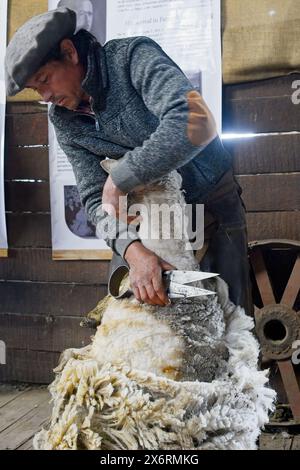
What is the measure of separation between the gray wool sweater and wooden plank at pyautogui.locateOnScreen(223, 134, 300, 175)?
489 millimetres

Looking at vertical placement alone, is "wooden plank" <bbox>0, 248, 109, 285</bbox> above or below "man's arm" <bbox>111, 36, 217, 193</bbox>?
below

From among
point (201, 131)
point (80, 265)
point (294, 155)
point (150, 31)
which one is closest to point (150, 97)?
point (201, 131)

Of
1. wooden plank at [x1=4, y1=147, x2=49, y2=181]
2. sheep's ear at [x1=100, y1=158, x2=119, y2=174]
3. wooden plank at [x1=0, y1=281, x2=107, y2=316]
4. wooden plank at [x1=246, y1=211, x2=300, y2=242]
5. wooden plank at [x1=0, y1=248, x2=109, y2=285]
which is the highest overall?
wooden plank at [x1=4, y1=147, x2=49, y2=181]

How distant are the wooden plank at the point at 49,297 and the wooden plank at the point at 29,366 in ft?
0.38

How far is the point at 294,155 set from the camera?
139 centimetres

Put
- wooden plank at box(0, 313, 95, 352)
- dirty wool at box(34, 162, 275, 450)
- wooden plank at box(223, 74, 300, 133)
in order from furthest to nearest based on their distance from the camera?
1. wooden plank at box(0, 313, 95, 352)
2. wooden plank at box(223, 74, 300, 133)
3. dirty wool at box(34, 162, 275, 450)

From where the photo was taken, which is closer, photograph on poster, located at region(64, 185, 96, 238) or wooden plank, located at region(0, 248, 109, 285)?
photograph on poster, located at region(64, 185, 96, 238)

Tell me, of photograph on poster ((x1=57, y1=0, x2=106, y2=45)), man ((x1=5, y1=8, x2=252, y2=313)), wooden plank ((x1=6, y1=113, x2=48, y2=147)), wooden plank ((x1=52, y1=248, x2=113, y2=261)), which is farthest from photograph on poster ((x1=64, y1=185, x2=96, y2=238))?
man ((x1=5, y1=8, x2=252, y2=313))

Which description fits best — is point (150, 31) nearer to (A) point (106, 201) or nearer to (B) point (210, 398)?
(A) point (106, 201)

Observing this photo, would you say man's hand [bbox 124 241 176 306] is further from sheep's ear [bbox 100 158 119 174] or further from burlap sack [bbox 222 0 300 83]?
burlap sack [bbox 222 0 300 83]

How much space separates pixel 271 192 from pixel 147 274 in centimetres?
72

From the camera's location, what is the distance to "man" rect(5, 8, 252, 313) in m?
0.78
